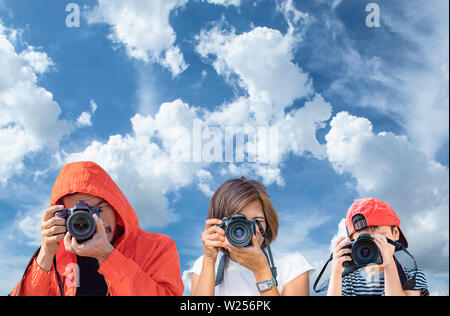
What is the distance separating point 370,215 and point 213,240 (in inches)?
63.0

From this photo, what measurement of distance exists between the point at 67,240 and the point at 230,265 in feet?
4.90

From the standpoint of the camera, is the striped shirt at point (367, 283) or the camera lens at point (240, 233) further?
the striped shirt at point (367, 283)

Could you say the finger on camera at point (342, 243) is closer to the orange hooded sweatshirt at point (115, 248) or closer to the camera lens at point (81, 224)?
the orange hooded sweatshirt at point (115, 248)

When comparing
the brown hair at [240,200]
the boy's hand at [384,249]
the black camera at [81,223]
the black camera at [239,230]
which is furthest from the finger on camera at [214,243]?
the boy's hand at [384,249]

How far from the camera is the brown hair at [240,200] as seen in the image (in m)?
3.59

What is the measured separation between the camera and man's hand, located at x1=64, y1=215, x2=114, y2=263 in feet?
9.96

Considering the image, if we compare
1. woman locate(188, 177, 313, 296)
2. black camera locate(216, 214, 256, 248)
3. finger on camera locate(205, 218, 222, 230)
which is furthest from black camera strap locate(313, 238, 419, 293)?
finger on camera locate(205, 218, 222, 230)

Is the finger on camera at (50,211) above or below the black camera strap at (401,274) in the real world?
above

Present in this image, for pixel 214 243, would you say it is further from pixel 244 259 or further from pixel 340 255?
pixel 340 255

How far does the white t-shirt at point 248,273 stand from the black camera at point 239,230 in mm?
427
